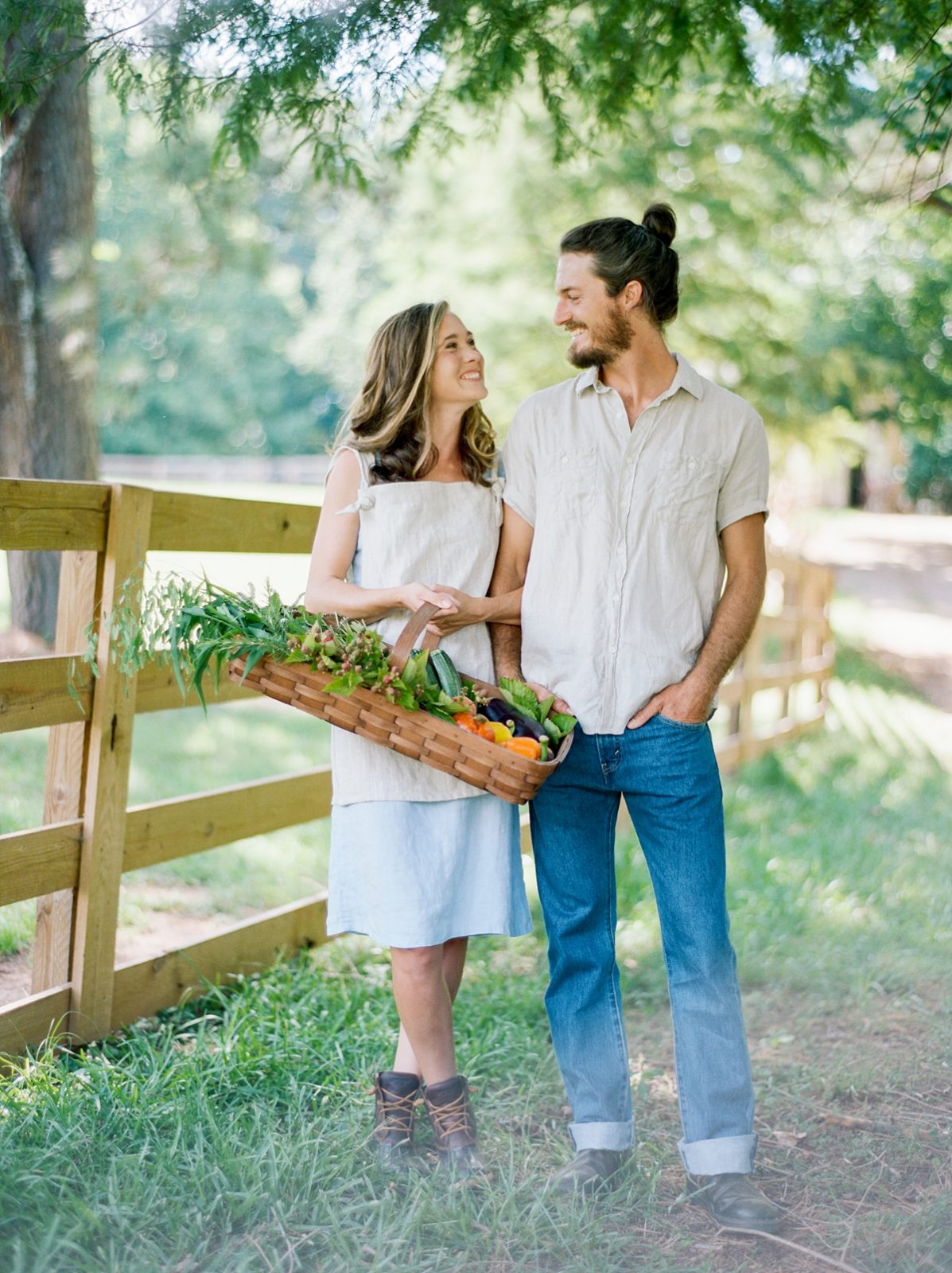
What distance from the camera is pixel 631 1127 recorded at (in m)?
3.00

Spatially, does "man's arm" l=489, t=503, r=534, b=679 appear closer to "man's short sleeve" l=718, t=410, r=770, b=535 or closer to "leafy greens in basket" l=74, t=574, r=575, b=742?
"leafy greens in basket" l=74, t=574, r=575, b=742

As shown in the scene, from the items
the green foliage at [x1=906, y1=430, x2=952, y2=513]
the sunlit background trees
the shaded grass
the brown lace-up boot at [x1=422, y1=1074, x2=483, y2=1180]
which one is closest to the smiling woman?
the brown lace-up boot at [x1=422, y1=1074, x2=483, y2=1180]

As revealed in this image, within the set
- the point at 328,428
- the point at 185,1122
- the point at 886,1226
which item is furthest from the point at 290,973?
the point at 328,428

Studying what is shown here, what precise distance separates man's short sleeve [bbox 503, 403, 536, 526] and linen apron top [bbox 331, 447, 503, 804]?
0.06m

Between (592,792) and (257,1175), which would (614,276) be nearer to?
(592,792)

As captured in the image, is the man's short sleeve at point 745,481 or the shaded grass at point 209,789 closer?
the man's short sleeve at point 745,481

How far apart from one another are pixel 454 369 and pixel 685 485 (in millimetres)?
620

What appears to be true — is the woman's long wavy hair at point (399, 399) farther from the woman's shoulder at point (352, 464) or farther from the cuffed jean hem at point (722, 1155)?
the cuffed jean hem at point (722, 1155)

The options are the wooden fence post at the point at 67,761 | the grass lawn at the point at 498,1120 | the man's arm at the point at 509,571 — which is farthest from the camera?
the wooden fence post at the point at 67,761

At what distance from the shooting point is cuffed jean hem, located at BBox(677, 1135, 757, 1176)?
2814mm

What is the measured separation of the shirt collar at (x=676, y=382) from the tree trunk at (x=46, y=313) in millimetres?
2986

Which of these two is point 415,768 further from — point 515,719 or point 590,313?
point 590,313

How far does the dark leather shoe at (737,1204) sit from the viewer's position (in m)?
2.74

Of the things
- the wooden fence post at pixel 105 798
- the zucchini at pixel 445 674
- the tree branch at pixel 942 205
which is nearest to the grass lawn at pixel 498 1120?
the wooden fence post at pixel 105 798
